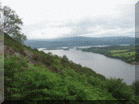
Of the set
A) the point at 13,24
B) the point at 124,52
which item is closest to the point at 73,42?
the point at 124,52

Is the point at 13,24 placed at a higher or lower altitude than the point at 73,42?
higher

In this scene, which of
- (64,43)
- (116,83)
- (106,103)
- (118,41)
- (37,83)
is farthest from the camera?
(64,43)

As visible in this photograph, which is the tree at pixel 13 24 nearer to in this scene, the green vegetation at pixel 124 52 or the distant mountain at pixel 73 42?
the distant mountain at pixel 73 42

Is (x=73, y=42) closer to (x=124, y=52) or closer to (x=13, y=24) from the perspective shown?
(x=124, y=52)

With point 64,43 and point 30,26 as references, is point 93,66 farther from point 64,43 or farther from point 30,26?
point 30,26

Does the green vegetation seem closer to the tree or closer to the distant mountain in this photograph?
the distant mountain

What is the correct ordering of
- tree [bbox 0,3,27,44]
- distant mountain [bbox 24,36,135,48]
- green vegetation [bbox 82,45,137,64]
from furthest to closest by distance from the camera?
distant mountain [bbox 24,36,135,48] < green vegetation [bbox 82,45,137,64] < tree [bbox 0,3,27,44]

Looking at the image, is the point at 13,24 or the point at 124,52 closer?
the point at 13,24

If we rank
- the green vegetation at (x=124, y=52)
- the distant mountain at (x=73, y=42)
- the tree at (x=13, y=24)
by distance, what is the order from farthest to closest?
the distant mountain at (x=73, y=42) → the green vegetation at (x=124, y=52) → the tree at (x=13, y=24)

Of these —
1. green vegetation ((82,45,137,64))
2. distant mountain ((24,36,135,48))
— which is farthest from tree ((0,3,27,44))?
green vegetation ((82,45,137,64))

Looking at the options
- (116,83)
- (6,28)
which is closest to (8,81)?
(116,83)

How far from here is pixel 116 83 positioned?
387 cm

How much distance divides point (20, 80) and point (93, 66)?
12515 mm

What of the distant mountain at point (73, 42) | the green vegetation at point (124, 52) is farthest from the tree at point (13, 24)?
the green vegetation at point (124, 52)
